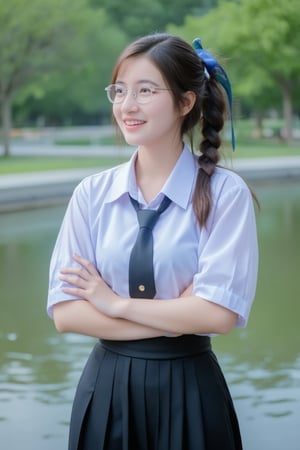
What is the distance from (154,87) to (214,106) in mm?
145

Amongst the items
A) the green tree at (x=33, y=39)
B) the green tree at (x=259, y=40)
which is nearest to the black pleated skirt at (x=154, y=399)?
the green tree at (x=33, y=39)

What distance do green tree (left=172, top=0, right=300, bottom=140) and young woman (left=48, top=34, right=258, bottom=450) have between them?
1601 centimetres

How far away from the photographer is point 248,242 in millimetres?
1421

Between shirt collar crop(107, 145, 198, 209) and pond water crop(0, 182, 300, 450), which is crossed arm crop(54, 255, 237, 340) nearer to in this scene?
shirt collar crop(107, 145, 198, 209)

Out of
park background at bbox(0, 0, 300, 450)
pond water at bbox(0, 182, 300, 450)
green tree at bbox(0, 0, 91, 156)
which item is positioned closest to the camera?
pond water at bbox(0, 182, 300, 450)

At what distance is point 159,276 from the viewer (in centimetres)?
143

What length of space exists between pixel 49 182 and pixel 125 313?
26.3ft

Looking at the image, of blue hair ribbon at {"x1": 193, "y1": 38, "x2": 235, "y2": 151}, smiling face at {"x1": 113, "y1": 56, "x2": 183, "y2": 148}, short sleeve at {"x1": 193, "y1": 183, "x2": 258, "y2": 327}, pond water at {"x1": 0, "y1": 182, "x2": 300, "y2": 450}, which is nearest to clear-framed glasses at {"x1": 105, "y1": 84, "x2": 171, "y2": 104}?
smiling face at {"x1": 113, "y1": 56, "x2": 183, "y2": 148}

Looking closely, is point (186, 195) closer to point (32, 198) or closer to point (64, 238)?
point (64, 238)

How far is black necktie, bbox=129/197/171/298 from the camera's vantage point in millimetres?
1416

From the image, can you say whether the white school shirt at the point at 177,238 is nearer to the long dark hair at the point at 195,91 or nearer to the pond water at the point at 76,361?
the long dark hair at the point at 195,91

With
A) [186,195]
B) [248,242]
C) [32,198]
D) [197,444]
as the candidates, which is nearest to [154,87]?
[186,195]

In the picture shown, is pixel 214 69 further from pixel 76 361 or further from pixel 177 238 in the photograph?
pixel 76 361

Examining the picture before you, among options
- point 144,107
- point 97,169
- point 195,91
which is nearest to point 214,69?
point 195,91
